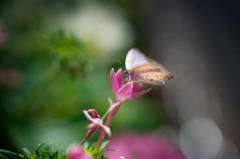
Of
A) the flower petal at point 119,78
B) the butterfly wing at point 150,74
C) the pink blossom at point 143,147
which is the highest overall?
the flower petal at point 119,78

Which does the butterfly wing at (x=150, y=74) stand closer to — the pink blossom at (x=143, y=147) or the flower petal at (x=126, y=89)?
the flower petal at (x=126, y=89)

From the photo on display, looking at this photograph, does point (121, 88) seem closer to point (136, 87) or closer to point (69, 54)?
point (136, 87)

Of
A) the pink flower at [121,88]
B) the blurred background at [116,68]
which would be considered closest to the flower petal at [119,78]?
the pink flower at [121,88]

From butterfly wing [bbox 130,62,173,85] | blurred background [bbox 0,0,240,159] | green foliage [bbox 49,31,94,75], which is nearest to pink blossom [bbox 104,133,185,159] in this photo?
blurred background [bbox 0,0,240,159]

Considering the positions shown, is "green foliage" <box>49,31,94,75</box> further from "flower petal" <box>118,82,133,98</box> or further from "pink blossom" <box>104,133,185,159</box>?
"flower petal" <box>118,82,133,98</box>

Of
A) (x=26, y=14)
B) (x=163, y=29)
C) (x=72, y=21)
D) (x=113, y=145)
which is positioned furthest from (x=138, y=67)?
(x=163, y=29)

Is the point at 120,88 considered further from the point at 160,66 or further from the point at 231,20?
the point at 231,20

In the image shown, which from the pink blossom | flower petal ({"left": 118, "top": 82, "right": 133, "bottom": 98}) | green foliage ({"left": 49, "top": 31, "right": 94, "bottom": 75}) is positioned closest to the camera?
flower petal ({"left": 118, "top": 82, "right": 133, "bottom": 98})

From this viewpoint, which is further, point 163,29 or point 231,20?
point 163,29
